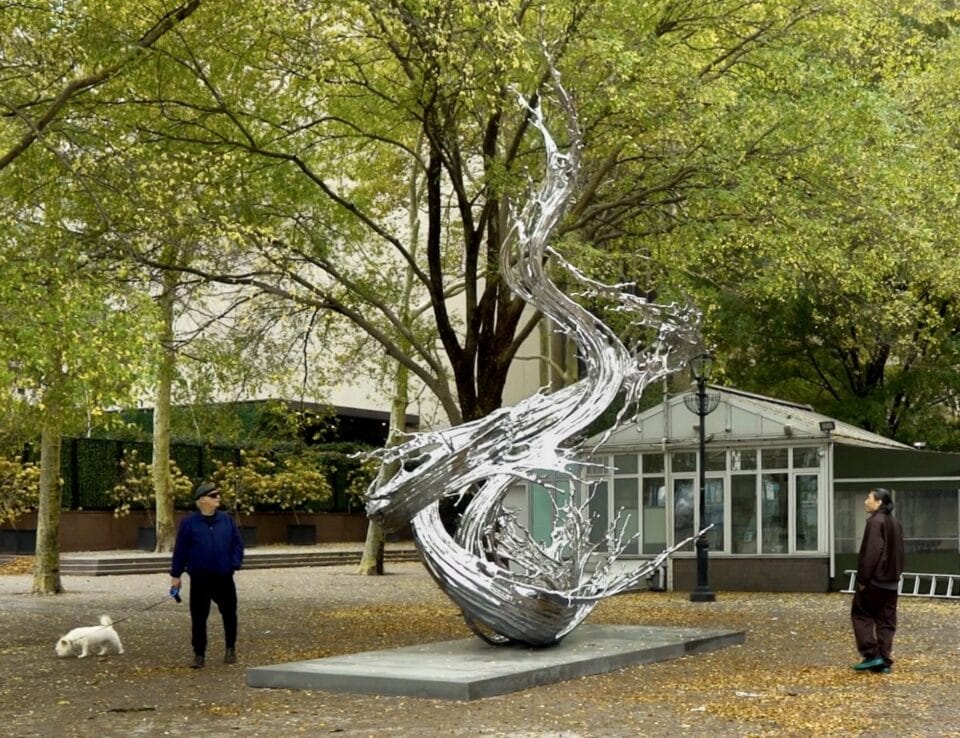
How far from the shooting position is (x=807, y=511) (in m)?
26.1

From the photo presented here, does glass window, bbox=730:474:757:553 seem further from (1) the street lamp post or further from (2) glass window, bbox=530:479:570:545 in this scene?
(2) glass window, bbox=530:479:570:545

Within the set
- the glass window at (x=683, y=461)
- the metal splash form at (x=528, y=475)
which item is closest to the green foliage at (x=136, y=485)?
the glass window at (x=683, y=461)

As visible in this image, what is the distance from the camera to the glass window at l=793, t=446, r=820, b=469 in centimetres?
2594

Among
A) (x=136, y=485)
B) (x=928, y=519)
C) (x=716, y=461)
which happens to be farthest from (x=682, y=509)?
(x=136, y=485)

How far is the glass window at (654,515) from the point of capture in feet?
90.7

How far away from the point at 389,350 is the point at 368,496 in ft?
23.6

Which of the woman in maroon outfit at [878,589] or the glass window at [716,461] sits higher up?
the glass window at [716,461]

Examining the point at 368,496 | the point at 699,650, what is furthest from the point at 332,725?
the point at 699,650

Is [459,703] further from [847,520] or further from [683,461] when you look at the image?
[683,461]

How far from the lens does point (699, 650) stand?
1488 centimetres

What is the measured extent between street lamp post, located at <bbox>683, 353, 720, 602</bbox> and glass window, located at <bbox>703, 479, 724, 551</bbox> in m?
0.88

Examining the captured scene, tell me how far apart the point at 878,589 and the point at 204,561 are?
243 inches

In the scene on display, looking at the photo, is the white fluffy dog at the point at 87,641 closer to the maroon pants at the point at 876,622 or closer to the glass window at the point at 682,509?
the maroon pants at the point at 876,622

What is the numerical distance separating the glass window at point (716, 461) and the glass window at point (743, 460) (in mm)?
156
